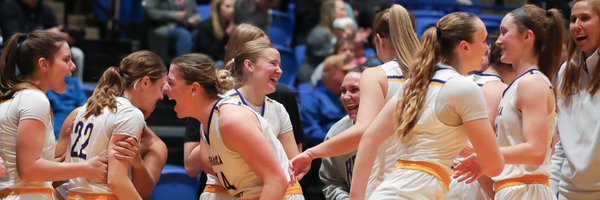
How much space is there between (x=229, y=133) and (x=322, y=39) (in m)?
6.46

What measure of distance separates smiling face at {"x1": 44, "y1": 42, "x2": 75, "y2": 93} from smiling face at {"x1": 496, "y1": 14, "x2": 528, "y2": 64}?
7.18 ft

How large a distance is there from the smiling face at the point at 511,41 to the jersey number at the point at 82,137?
6.73ft

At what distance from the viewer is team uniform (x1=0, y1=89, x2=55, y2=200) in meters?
4.61

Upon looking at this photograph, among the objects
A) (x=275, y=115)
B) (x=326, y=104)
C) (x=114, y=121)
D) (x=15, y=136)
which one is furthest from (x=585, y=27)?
(x=326, y=104)

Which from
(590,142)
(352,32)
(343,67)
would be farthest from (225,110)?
(352,32)

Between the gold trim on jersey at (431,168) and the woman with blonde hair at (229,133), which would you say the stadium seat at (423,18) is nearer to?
the woman with blonde hair at (229,133)

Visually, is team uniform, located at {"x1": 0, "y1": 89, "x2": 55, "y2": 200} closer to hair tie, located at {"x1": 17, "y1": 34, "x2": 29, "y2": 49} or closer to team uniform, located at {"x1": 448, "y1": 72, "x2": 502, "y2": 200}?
hair tie, located at {"x1": 17, "y1": 34, "x2": 29, "y2": 49}

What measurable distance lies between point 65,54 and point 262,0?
6086 millimetres

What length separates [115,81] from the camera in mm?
4879

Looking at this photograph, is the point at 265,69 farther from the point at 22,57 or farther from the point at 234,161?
the point at 22,57

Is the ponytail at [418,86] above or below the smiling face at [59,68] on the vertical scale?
above

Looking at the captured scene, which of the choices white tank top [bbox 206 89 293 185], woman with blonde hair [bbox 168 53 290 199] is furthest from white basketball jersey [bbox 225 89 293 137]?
woman with blonde hair [bbox 168 53 290 199]

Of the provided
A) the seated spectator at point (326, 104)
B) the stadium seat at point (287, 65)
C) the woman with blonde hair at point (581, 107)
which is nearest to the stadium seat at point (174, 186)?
the seated spectator at point (326, 104)

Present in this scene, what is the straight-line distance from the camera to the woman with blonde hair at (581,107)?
16.2 ft
